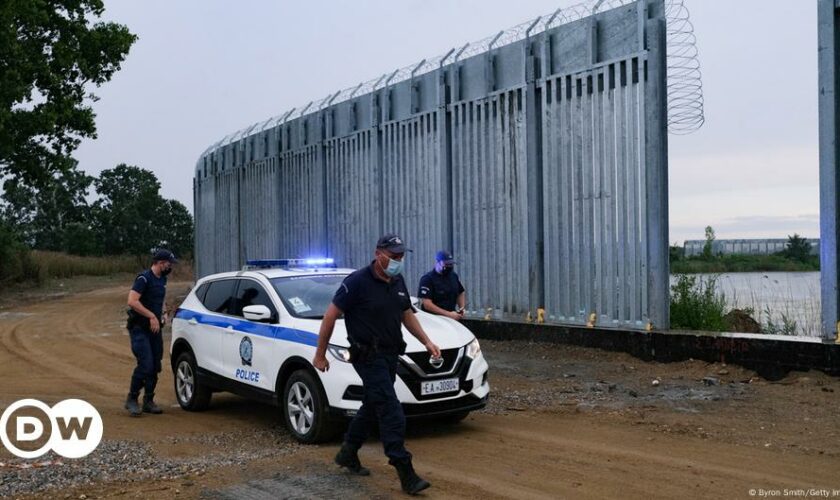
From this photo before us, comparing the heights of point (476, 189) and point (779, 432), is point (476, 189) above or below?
above

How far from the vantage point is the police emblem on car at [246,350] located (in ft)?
27.4

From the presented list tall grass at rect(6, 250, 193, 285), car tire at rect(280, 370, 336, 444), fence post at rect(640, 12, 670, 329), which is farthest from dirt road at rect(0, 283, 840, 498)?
tall grass at rect(6, 250, 193, 285)

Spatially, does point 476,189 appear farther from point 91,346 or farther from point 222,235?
point 222,235

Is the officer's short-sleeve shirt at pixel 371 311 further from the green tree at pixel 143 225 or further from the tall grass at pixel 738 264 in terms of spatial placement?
the green tree at pixel 143 225

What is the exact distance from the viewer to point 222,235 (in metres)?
29.0

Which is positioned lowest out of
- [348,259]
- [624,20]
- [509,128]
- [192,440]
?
[192,440]

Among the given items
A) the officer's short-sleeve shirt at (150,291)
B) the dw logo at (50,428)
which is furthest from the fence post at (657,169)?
the dw logo at (50,428)

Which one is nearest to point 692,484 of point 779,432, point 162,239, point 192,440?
point 779,432

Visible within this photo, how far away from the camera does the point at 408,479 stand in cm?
583

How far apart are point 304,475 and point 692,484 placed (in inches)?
114

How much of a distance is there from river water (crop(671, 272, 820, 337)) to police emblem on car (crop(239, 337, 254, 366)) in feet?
24.8

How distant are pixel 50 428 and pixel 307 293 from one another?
2975 millimetres

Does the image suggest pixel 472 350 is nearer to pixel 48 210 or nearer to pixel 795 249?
pixel 795 249

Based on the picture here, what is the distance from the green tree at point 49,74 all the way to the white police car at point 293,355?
18.1 m
